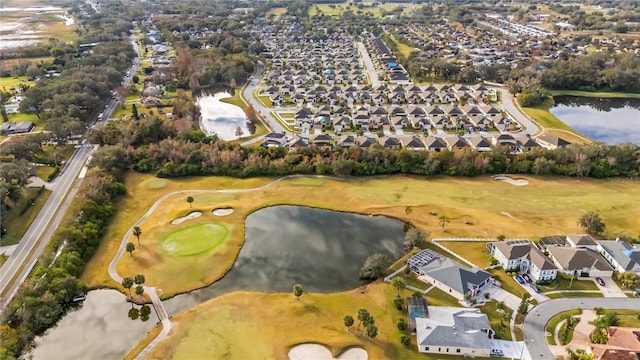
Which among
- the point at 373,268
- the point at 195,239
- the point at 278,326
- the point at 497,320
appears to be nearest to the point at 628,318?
the point at 497,320

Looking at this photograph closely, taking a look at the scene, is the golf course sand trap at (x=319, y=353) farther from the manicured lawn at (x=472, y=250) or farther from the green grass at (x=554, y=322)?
the manicured lawn at (x=472, y=250)

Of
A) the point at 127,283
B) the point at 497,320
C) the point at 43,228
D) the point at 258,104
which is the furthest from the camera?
the point at 258,104

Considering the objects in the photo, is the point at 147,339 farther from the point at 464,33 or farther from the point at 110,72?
the point at 464,33

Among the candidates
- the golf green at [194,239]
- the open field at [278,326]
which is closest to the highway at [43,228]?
the golf green at [194,239]

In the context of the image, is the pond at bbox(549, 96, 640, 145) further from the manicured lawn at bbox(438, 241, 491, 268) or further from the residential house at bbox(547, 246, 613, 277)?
the manicured lawn at bbox(438, 241, 491, 268)

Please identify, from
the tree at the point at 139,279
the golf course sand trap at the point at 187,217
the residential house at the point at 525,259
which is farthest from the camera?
the golf course sand trap at the point at 187,217

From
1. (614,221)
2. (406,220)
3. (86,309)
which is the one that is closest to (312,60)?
(406,220)

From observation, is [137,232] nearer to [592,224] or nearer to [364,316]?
[364,316]
